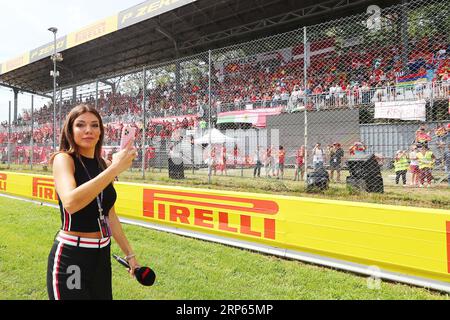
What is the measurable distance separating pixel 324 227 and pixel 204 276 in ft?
4.70

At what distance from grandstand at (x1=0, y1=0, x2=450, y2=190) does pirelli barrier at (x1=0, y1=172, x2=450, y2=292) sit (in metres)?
3.96

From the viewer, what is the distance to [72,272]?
5.97ft

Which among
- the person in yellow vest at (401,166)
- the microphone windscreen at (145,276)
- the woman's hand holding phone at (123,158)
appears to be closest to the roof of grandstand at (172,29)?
the person in yellow vest at (401,166)

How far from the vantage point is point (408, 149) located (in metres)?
8.96

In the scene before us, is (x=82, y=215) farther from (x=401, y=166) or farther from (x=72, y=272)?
(x=401, y=166)

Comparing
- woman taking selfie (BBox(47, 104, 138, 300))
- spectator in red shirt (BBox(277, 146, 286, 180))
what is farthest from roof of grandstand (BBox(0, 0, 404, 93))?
woman taking selfie (BBox(47, 104, 138, 300))

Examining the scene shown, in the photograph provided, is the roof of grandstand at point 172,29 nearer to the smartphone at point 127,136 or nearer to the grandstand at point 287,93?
the grandstand at point 287,93

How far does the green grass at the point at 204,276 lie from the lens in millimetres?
3187

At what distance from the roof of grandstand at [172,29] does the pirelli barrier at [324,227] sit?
1369 cm

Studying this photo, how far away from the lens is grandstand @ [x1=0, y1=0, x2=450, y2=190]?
958 cm

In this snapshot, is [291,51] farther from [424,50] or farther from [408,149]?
[408,149]

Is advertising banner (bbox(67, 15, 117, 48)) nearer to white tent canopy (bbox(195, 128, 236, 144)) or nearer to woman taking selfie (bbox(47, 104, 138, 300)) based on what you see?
white tent canopy (bbox(195, 128, 236, 144))
